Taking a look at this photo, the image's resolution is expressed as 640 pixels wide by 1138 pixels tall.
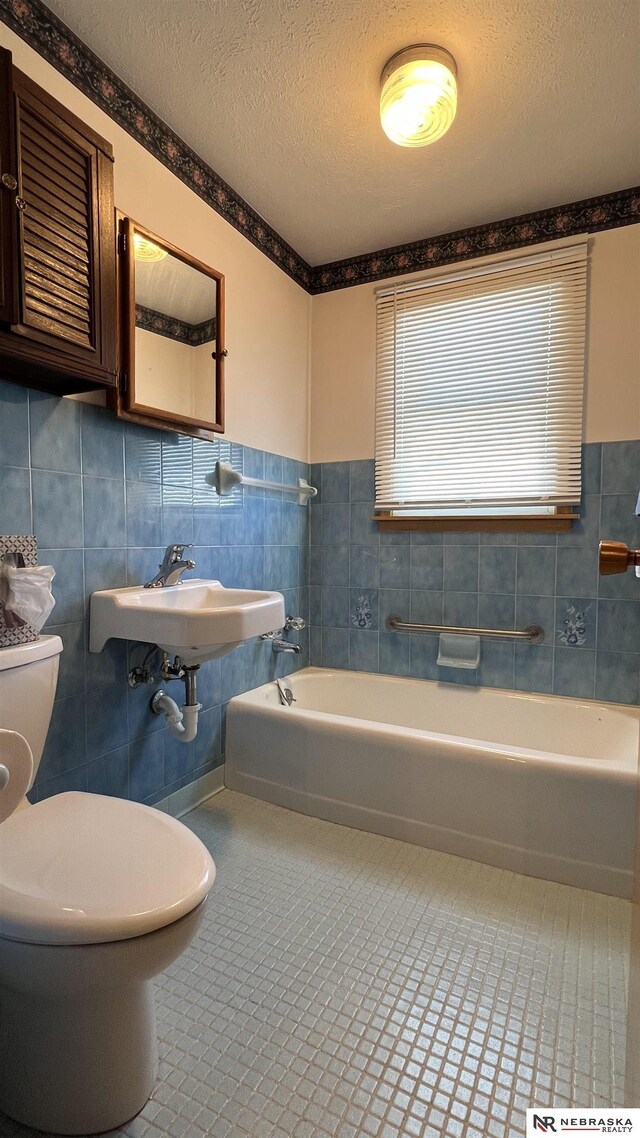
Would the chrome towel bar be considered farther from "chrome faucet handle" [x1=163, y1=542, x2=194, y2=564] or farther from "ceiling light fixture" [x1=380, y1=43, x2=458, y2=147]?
"ceiling light fixture" [x1=380, y1=43, x2=458, y2=147]

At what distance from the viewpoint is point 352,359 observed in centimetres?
268

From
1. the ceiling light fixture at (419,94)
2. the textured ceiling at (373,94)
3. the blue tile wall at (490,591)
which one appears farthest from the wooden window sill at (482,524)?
the ceiling light fixture at (419,94)

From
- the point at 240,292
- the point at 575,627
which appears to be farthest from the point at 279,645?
the point at 240,292

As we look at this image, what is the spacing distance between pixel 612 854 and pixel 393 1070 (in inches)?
35.3

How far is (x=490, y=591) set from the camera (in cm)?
239

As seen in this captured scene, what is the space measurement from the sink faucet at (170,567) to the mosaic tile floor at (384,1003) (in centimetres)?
93

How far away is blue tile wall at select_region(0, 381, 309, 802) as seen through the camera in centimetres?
139

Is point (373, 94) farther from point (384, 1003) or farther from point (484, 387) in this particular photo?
point (384, 1003)

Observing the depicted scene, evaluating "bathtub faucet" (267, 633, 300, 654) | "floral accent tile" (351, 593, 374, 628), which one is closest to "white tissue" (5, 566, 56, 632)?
"bathtub faucet" (267, 633, 300, 654)

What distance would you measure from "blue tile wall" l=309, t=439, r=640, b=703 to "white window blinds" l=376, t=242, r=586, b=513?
0.15 m

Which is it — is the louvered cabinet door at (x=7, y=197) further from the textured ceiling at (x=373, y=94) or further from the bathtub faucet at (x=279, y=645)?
the bathtub faucet at (x=279, y=645)

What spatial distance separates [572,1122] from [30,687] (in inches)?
50.9

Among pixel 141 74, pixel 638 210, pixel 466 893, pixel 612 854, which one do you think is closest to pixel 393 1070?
pixel 466 893

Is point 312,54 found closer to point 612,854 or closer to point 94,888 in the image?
point 94,888
